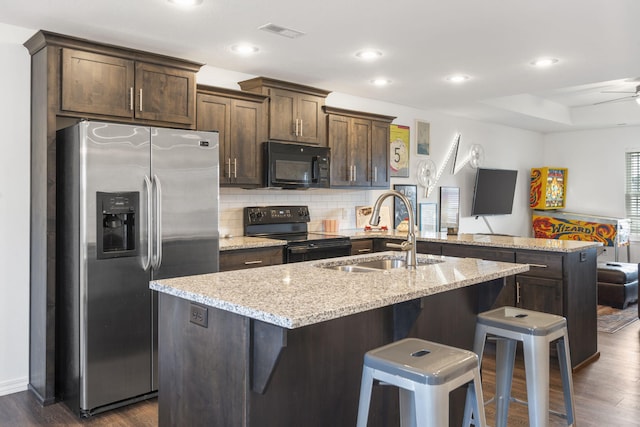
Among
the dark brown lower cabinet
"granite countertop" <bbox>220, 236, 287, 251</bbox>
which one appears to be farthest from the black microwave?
the dark brown lower cabinet

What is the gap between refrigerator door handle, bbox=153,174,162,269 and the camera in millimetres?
3385

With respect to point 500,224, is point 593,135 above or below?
above

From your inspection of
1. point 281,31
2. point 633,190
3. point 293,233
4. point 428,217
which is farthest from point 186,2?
point 633,190

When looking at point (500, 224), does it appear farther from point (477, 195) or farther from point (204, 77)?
point (204, 77)

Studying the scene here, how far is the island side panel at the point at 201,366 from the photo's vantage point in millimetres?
1848

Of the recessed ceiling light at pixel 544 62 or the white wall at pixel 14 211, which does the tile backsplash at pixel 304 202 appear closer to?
the white wall at pixel 14 211

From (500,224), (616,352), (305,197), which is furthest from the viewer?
(500,224)

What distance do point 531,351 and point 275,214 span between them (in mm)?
3118

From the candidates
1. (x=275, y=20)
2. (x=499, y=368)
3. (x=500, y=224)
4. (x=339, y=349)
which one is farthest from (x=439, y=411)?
(x=500, y=224)

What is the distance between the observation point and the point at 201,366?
2023mm

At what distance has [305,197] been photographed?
5.49 meters

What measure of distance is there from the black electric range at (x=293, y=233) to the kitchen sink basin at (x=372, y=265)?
1397 millimetres

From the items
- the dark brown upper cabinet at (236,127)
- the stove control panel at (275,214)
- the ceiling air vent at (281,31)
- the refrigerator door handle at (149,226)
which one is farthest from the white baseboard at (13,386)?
the ceiling air vent at (281,31)

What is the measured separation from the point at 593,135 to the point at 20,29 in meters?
8.74
